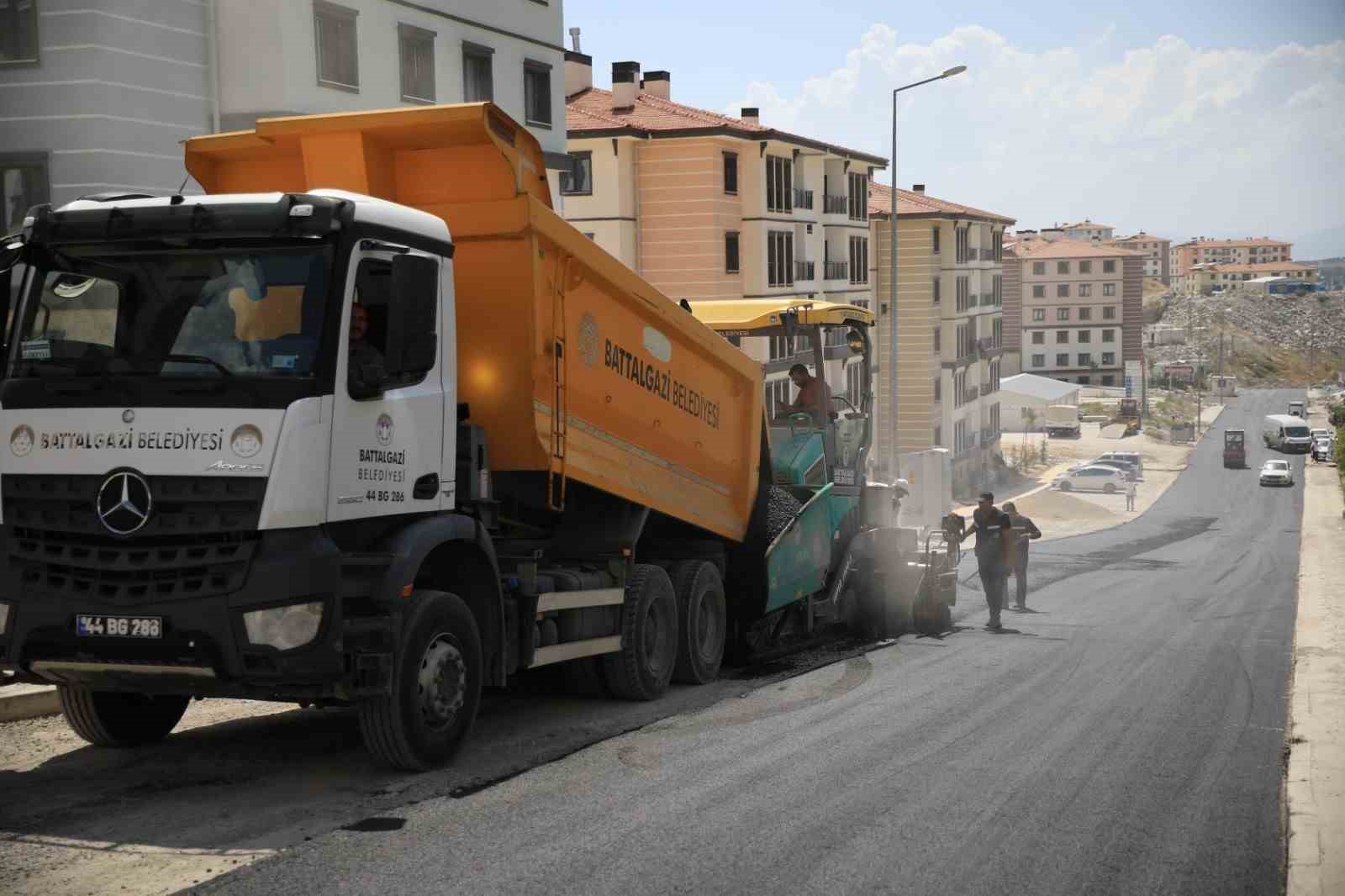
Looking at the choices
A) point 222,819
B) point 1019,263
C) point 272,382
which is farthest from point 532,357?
point 1019,263

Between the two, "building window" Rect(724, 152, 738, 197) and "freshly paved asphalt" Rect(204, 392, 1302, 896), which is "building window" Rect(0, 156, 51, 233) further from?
"building window" Rect(724, 152, 738, 197)

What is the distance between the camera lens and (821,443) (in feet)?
47.7

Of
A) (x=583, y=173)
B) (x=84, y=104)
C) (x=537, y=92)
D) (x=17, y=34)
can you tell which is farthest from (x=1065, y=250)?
(x=17, y=34)

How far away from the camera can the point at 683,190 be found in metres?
43.2

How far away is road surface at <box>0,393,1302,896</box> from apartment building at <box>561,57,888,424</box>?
3112cm

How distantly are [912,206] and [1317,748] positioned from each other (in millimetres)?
57063

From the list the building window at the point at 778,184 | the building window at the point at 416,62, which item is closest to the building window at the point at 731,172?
the building window at the point at 778,184

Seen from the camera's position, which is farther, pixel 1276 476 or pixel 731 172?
pixel 1276 476

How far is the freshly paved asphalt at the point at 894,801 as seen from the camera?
20.5 ft

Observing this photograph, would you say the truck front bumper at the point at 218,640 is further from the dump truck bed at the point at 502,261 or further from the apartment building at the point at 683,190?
the apartment building at the point at 683,190

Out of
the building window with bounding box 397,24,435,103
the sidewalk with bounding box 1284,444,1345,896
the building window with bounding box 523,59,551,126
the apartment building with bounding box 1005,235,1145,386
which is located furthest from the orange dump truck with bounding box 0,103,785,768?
the apartment building with bounding box 1005,235,1145,386

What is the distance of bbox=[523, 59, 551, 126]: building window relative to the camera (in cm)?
2820

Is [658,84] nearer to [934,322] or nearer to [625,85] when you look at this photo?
[625,85]

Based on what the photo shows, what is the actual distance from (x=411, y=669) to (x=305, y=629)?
79cm
